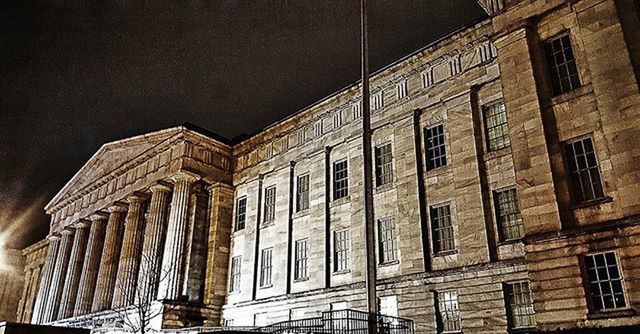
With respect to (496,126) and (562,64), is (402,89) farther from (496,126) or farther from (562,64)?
(562,64)

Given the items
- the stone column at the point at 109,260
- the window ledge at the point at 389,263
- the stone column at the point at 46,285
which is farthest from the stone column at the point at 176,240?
the stone column at the point at 46,285

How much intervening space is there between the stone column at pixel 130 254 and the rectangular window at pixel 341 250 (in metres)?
16.8

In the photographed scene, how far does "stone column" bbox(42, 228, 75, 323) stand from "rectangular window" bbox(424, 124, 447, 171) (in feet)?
122

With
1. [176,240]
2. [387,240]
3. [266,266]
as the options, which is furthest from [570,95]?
[176,240]

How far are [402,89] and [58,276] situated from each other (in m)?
37.5

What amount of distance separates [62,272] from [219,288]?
822 inches

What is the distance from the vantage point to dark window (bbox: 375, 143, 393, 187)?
85.8ft

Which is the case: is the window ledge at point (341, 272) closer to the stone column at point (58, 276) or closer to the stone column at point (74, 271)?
the stone column at point (74, 271)

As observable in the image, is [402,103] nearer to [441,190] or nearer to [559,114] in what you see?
[441,190]

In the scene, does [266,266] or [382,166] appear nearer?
[382,166]

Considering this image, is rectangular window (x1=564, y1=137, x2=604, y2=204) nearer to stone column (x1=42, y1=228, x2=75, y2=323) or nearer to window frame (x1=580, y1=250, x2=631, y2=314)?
window frame (x1=580, y1=250, x2=631, y2=314)

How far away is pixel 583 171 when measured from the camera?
16.7m

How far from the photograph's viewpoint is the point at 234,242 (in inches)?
1371

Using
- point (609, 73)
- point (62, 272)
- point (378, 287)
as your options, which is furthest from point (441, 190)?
point (62, 272)
